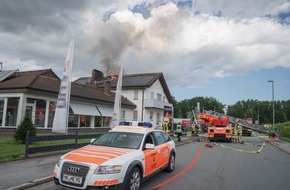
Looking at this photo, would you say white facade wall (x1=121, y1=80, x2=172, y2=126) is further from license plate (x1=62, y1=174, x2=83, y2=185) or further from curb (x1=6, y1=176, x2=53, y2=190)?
license plate (x1=62, y1=174, x2=83, y2=185)

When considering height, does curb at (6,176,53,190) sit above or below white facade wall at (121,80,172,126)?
below

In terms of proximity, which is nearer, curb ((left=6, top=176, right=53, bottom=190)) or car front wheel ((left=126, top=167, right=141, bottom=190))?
car front wheel ((left=126, top=167, right=141, bottom=190))

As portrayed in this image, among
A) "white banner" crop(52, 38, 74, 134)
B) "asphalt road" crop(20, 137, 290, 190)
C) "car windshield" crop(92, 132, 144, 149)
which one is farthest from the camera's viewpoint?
"white banner" crop(52, 38, 74, 134)

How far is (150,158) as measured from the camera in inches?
307

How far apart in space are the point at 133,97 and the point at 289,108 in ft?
455

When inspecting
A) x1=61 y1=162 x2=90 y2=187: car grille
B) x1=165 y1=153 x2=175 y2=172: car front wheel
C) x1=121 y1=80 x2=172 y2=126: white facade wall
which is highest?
x1=121 y1=80 x2=172 y2=126: white facade wall

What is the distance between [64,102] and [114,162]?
40.9ft

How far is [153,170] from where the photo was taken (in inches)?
317

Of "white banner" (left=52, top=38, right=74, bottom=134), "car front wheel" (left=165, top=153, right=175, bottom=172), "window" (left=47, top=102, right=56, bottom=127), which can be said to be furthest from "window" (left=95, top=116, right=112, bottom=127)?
"car front wheel" (left=165, top=153, right=175, bottom=172)

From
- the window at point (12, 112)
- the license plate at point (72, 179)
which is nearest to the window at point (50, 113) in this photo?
the window at point (12, 112)

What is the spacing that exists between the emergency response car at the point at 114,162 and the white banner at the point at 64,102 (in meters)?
9.59

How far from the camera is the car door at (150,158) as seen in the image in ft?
24.7

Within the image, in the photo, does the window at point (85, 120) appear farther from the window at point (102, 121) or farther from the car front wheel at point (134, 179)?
the car front wheel at point (134, 179)

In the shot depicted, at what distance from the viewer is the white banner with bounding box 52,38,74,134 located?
17.2 meters
